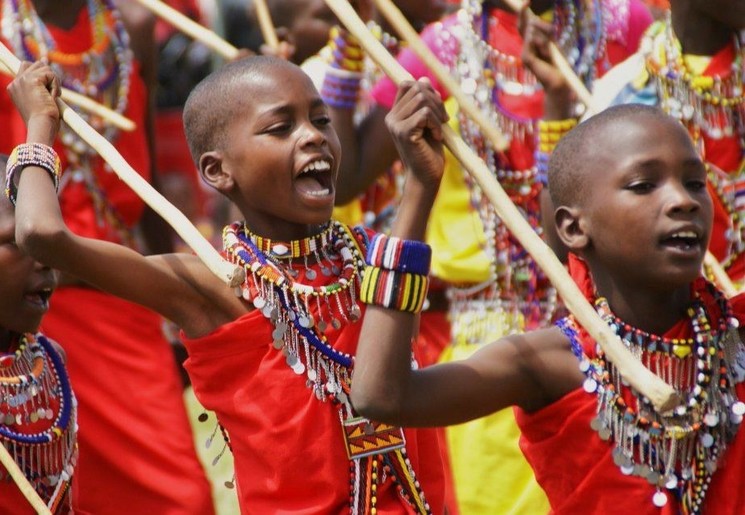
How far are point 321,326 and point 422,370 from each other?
23.2 inches

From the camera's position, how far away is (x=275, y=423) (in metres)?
4.84

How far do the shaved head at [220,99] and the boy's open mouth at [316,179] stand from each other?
0.30 metres

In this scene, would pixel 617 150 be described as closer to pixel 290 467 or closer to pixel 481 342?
pixel 290 467

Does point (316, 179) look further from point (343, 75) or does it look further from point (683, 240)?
point (343, 75)

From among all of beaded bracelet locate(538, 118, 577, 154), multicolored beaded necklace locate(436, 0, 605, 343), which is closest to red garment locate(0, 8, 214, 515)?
multicolored beaded necklace locate(436, 0, 605, 343)

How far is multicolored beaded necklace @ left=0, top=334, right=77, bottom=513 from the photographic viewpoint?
5.32 metres

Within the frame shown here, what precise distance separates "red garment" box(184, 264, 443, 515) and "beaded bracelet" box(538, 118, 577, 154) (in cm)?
117

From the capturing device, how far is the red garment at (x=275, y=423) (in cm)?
483

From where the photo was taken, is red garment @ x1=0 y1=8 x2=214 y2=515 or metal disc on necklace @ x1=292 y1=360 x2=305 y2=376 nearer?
metal disc on necklace @ x1=292 y1=360 x2=305 y2=376

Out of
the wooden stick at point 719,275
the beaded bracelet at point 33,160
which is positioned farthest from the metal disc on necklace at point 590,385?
the beaded bracelet at point 33,160

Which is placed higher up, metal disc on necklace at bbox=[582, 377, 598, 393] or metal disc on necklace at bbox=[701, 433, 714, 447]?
metal disc on necklace at bbox=[582, 377, 598, 393]

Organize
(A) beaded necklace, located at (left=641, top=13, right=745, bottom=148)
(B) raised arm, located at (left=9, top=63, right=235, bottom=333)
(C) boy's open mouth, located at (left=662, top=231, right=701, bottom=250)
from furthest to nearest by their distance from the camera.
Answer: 1. (A) beaded necklace, located at (left=641, top=13, right=745, bottom=148)
2. (B) raised arm, located at (left=9, top=63, right=235, bottom=333)
3. (C) boy's open mouth, located at (left=662, top=231, right=701, bottom=250)

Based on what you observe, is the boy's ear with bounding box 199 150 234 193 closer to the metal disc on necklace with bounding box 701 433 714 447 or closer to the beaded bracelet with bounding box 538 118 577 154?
the beaded bracelet with bounding box 538 118 577 154

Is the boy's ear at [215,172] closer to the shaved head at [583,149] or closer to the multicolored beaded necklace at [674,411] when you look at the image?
the shaved head at [583,149]
